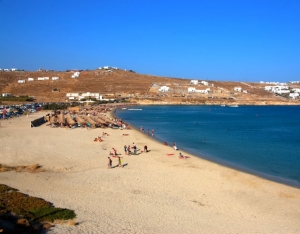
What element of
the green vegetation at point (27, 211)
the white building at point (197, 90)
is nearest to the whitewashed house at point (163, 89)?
the white building at point (197, 90)

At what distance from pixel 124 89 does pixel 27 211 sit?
353 feet

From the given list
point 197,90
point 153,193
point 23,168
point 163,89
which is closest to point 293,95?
point 197,90

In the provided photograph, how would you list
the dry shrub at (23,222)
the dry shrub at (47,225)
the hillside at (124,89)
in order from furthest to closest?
the hillside at (124,89) < the dry shrub at (47,225) < the dry shrub at (23,222)

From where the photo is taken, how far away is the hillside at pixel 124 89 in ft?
353

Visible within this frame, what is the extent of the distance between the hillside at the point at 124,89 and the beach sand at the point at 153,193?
80.2 meters

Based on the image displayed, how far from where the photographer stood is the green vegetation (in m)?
8.95

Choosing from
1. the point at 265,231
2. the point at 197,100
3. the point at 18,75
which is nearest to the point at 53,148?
the point at 265,231

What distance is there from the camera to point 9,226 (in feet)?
27.1

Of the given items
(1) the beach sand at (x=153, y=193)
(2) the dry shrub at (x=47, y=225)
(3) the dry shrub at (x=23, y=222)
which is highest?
(3) the dry shrub at (x=23, y=222)

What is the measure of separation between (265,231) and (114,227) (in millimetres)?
5009

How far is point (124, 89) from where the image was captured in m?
117

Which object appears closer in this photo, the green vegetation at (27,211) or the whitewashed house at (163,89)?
the green vegetation at (27,211)

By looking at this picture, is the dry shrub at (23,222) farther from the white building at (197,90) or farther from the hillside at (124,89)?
the white building at (197,90)

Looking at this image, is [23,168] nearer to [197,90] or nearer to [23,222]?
[23,222]
